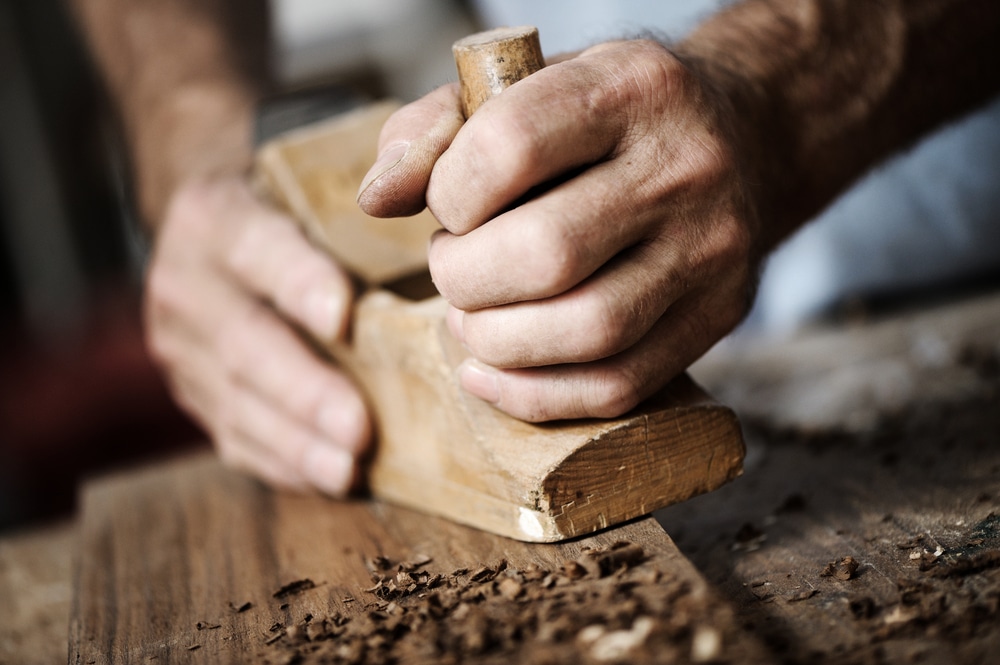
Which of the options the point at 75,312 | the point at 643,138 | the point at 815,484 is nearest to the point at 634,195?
the point at 643,138

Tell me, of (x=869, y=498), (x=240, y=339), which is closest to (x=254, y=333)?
(x=240, y=339)

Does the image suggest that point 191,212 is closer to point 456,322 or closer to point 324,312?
point 324,312

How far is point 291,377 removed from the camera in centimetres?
137

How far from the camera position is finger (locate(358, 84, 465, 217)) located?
89 cm

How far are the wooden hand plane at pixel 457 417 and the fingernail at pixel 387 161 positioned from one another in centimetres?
9

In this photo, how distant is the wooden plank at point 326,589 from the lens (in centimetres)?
73

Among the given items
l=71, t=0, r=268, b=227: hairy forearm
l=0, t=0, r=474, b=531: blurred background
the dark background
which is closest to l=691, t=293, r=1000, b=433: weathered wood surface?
l=0, t=0, r=474, b=531: blurred background

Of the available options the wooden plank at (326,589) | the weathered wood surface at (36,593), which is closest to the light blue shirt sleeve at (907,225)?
the wooden plank at (326,589)

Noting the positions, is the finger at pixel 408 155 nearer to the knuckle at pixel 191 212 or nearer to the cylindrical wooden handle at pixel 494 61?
the cylindrical wooden handle at pixel 494 61

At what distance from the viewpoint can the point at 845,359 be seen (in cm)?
174

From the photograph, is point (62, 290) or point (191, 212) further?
point (62, 290)

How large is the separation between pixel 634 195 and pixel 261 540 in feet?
2.32

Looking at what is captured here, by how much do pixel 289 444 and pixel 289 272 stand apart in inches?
11.1

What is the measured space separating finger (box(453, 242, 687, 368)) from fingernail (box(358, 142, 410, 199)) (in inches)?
6.8
